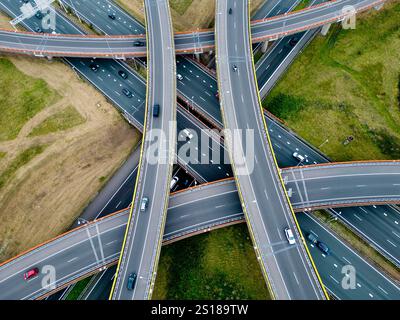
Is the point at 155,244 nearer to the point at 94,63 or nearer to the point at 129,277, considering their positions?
the point at 129,277

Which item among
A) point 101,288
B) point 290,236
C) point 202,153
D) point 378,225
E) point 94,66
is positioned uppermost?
point 94,66

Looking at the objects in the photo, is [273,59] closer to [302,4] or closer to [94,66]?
[302,4]

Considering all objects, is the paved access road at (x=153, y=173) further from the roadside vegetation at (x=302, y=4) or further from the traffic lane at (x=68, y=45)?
the roadside vegetation at (x=302, y=4)

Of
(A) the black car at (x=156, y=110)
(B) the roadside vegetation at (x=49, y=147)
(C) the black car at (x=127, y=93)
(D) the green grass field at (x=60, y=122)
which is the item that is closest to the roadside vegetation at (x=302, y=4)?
(A) the black car at (x=156, y=110)

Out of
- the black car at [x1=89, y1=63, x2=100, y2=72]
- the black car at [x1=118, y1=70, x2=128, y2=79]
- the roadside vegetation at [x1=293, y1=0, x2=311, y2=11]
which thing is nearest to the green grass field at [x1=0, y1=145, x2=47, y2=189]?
the black car at [x1=89, y1=63, x2=100, y2=72]

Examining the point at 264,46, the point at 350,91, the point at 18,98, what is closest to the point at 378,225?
the point at 350,91

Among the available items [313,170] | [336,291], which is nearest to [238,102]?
[313,170]

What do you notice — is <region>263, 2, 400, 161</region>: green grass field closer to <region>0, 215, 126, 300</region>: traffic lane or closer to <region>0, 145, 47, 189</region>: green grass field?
<region>0, 215, 126, 300</region>: traffic lane
